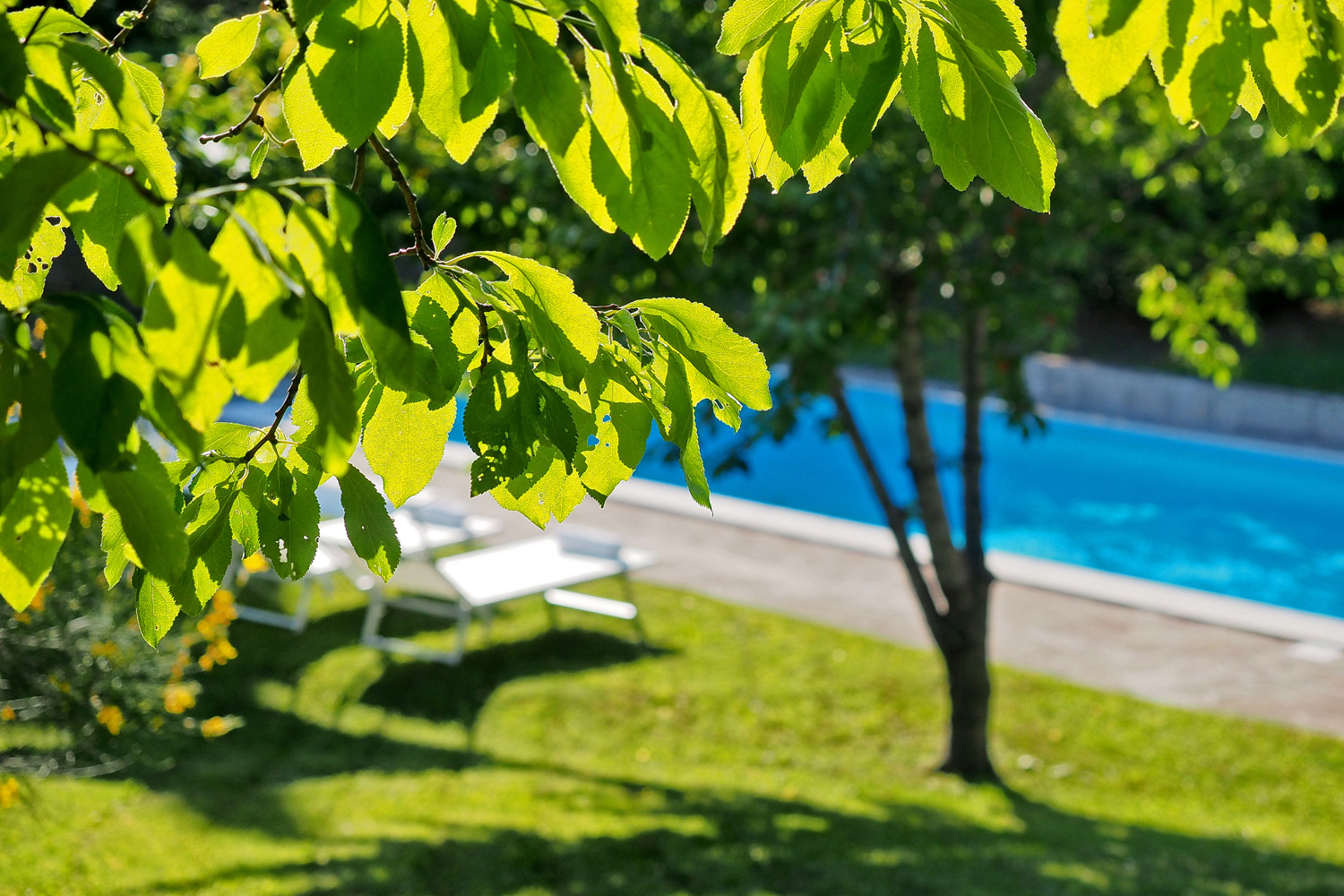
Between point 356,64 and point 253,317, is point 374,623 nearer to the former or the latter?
point 356,64

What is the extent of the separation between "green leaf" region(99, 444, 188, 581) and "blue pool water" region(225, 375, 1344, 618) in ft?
42.3

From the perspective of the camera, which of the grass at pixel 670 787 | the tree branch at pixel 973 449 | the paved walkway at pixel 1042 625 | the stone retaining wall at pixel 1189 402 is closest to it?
the grass at pixel 670 787

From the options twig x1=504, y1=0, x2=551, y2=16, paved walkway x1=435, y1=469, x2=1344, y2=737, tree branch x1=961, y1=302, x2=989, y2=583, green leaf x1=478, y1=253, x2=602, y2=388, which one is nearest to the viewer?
twig x1=504, y1=0, x2=551, y2=16

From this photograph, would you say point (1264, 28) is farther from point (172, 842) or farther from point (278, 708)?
point (278, 708)

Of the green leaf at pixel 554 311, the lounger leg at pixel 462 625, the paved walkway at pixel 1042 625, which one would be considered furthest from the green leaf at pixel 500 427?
the paved walkway at pixel 1042 625

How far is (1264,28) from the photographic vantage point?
102 centimetres

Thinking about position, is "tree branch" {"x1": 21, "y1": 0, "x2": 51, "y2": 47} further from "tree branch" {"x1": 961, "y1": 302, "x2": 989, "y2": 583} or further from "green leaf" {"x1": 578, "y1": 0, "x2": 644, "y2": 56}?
"tree branch" {"x1": 961, "y1": 302, "x2": 989, "y2": 583}

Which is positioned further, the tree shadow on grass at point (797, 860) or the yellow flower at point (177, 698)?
the tree shadow on grass at point (797, 860)

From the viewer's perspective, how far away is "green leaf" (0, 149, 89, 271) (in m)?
0.82

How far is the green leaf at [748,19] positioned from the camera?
1.18m

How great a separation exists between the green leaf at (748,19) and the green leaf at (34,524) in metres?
0.70

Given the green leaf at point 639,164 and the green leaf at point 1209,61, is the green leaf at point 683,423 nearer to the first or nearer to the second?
the green leaf at point 639,164

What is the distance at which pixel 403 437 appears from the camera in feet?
4.10

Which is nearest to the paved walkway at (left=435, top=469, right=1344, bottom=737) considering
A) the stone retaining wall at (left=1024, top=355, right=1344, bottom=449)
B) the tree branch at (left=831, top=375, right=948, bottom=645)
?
the tree branch at (left=831, top=375, right=948, bottom=645)
